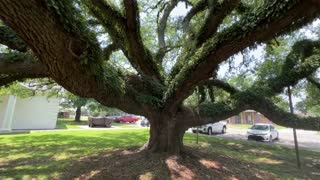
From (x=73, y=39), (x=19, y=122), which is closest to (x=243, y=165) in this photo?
(x=73, y=39)

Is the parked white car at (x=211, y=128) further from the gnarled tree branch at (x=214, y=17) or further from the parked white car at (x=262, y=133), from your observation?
the gnarled tree branch at (x=214, y=17)

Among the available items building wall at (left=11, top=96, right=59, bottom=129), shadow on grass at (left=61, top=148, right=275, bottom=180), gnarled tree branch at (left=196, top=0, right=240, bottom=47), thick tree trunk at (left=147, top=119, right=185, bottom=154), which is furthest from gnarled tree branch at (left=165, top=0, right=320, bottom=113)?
building wall at (left=11, top=96, right=59, bottom=129)

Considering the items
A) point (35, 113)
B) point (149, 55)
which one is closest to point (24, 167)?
point (149, 55)

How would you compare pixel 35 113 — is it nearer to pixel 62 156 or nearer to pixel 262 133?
pixel 62 156

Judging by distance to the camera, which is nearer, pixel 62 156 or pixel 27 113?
pixel 62 156

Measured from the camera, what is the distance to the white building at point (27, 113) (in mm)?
19219

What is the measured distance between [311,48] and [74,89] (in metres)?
8.03

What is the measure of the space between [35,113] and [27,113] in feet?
1.99

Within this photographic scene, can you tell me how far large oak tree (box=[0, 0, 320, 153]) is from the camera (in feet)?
12.4

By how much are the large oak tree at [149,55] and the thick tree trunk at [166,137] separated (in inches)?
1.1

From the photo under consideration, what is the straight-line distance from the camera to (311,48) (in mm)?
9188

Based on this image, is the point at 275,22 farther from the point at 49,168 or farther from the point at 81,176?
the point at 49,168

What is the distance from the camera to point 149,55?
8141 millimetres

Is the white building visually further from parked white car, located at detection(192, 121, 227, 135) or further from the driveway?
the driveway
